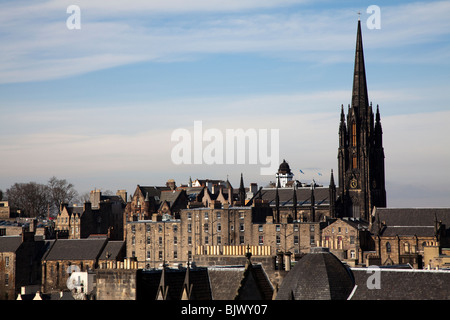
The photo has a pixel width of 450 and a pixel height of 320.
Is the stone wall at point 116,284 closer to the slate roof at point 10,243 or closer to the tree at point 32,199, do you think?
the slate roof at point 10,243

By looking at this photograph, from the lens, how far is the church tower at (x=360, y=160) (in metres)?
135

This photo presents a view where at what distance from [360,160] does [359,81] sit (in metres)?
17.4

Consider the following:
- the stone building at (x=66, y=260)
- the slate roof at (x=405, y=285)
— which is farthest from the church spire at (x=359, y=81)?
the slate roof at (x=405, y=285)

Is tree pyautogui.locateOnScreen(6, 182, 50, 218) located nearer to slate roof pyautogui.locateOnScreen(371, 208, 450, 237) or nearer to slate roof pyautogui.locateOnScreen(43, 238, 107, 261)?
slate roof pyautogui.locateOnScreen(43, 238, 107, 261)

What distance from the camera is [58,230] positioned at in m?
130

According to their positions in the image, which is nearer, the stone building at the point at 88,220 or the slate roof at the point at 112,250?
the slate roof at the point at 112,250

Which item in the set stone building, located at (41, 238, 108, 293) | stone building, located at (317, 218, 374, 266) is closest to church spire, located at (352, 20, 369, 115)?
stone building, located at (317, 218, 374, 266)

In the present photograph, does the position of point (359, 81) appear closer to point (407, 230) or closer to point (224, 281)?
point (407, 230)

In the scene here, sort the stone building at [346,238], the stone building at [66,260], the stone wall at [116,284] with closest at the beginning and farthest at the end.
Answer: the stone wall at [116,284]
the stone building at [66,260]
the stone building at [346,238]

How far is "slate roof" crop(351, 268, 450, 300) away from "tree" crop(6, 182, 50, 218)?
159886 mm

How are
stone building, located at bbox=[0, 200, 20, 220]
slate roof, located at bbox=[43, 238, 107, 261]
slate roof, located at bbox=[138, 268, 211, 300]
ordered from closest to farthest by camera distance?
slate roof, located at bbox=[138, 268, 211, 300]
slate roof, located at bbox=[43, 238, 107, 261]
stone building, located at bbox=[0, 200, 20, 220]

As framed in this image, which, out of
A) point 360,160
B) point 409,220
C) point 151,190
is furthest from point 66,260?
point 360,160

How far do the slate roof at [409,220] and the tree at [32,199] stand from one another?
10204cm

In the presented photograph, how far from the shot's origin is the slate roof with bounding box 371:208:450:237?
113 m
